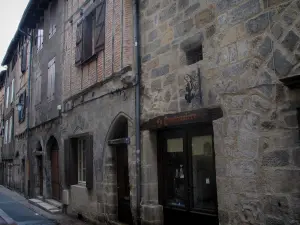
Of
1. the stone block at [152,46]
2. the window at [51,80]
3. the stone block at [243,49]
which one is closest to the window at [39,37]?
the window at [51,80]

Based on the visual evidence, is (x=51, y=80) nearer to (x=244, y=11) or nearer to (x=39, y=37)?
(x=39, y=37)

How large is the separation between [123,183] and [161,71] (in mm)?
2785

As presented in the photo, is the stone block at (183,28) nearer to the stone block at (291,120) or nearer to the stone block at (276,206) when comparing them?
the stone block at (291,120)

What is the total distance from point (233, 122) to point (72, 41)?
673 cm

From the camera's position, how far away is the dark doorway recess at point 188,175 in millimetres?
5141

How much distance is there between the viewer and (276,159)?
3820mm

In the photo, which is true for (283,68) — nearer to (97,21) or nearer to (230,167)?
(230,167)

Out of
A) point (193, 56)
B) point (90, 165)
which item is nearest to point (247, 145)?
point (193, 56)

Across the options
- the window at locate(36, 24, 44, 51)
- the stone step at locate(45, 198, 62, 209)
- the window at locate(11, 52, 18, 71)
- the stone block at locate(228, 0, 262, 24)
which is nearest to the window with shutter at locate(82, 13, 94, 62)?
the stone step at locate(45, 198, 62, 209)

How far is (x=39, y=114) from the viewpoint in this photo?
12.8 meters

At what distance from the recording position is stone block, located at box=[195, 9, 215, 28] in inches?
194

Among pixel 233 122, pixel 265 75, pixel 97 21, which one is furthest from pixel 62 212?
pixel 265 75

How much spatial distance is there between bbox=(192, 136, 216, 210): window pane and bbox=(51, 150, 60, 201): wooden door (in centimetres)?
685

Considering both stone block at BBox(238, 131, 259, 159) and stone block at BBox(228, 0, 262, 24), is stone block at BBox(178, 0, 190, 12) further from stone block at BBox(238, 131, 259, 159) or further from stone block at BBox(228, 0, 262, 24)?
stone block at BBox(238, 131, 259, 159)
